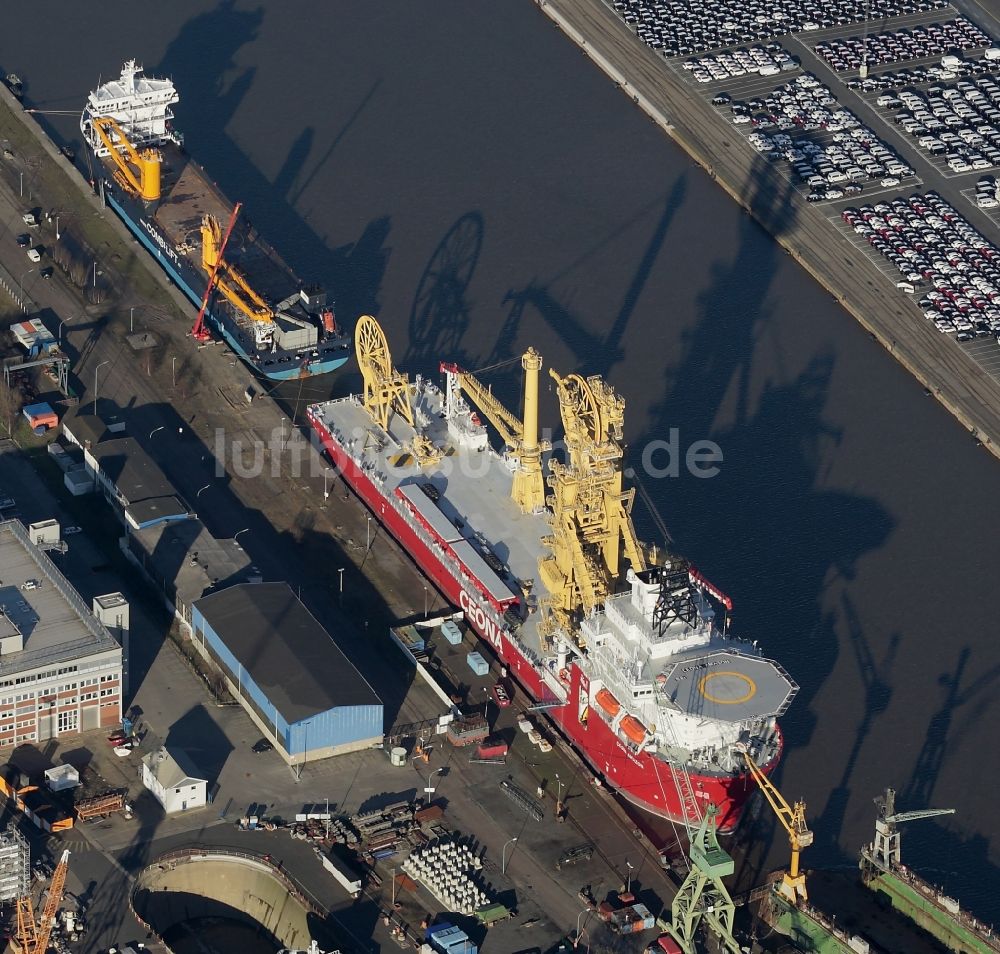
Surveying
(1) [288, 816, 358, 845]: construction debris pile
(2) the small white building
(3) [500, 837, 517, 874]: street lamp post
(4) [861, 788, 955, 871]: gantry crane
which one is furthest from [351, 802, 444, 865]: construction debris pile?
(4) [861, 788, 955, 871]: gantry crane

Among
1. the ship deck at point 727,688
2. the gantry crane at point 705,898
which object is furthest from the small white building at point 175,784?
the gantry crane at point 705,898

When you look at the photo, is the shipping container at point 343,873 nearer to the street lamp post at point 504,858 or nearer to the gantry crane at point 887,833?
the street lamp post at point 504,858

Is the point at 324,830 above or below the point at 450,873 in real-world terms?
below

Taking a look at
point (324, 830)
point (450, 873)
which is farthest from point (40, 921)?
point (450, 873)

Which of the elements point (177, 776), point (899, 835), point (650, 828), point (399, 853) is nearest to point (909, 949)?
point (899, 835)

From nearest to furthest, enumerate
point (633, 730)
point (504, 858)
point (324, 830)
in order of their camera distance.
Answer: point (504, 858) < point (324, 830) < point (633, 730)

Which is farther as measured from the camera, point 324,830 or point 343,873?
point 324,830

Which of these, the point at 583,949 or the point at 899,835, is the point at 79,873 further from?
the point at 899,835

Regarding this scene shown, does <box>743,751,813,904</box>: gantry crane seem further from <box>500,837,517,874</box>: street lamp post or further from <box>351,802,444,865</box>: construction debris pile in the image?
<box>351,802,444,865</box>: construction debris pile

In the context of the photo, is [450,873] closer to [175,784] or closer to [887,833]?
[175,784]
